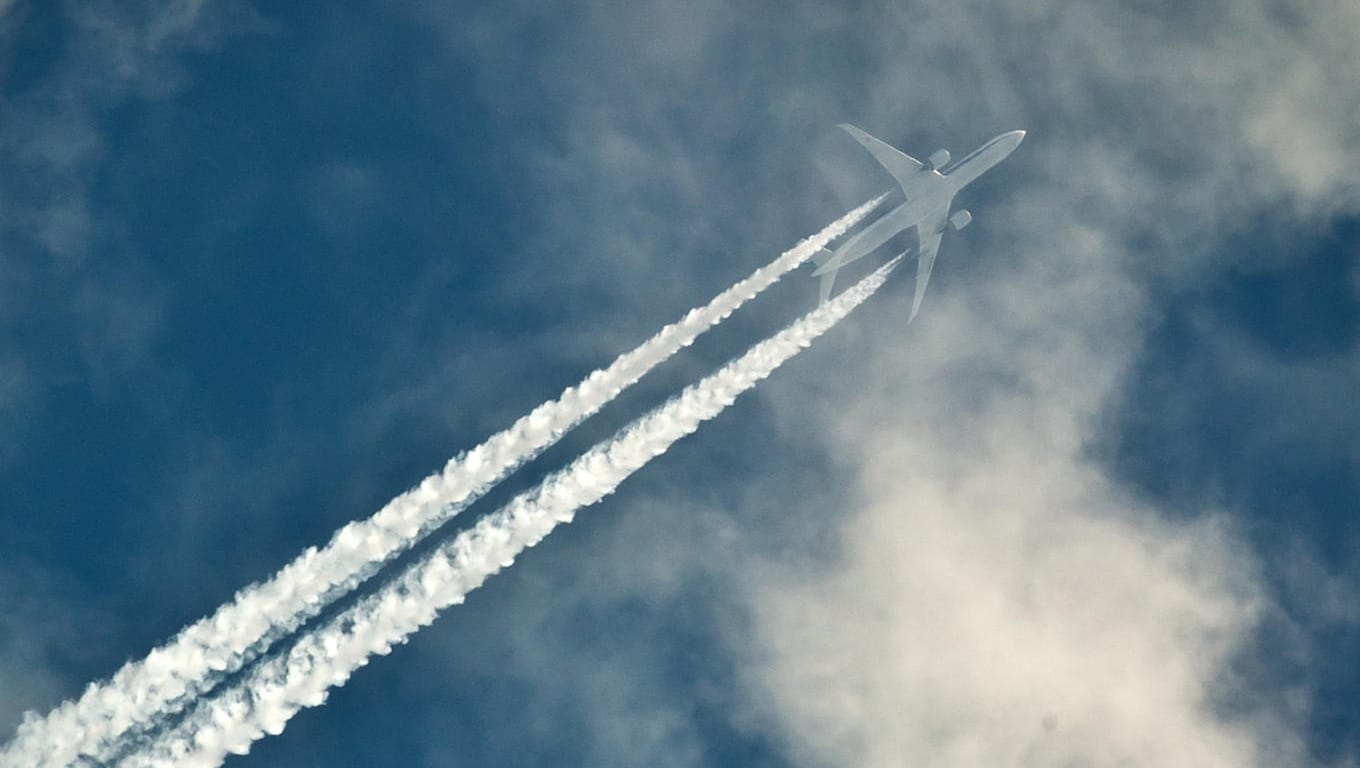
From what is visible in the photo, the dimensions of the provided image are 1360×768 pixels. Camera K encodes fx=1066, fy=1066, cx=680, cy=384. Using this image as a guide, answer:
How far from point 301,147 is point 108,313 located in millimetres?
17878

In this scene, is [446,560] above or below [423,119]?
below

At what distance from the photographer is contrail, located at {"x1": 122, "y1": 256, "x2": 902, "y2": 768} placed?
5600cm

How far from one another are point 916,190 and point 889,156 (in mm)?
3777

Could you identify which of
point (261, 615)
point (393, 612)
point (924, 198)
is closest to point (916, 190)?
point (924, 198)

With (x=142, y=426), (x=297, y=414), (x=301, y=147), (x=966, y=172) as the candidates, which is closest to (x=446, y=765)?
(x=297, y=414)

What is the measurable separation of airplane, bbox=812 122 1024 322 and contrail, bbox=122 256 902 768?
1895 cm

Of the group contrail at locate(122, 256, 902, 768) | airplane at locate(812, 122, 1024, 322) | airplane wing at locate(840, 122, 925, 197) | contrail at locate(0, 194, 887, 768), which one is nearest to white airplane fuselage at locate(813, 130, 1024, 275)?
airplane at locate(812, 122, 1024, 322)

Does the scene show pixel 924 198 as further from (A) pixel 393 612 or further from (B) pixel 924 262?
(A) pixel 393 612

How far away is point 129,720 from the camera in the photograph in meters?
55.8

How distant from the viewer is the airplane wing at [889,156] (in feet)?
258

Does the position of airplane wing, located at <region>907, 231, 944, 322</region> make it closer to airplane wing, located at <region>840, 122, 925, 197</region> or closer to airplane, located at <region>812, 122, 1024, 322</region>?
airplane, located at <region>812, 122, 1024, 322</region>

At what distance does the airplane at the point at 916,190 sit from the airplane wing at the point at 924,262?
1343mm

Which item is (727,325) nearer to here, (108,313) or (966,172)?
(966,172)

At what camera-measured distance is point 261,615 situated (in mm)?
57250
